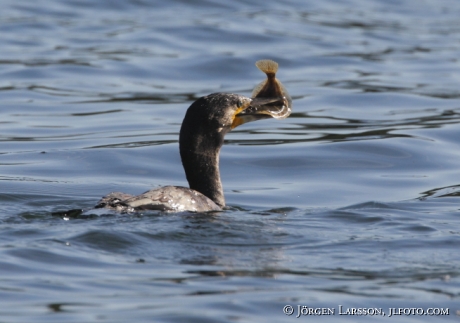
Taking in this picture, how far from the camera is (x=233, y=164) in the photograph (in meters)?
12.1

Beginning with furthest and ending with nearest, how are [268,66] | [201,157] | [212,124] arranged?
[268,66] < [201,157] < [212,124]

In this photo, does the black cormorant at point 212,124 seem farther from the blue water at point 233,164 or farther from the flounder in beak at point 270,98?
the blue water at point 233,164

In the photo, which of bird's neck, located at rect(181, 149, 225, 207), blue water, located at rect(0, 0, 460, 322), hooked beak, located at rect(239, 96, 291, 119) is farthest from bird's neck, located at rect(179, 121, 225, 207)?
blue water, located at rect(0, 0, 460, 322)

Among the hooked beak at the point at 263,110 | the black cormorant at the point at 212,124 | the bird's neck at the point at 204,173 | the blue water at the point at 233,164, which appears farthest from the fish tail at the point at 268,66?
the blue water at the point at 233,164

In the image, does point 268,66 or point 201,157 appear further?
point 268,66

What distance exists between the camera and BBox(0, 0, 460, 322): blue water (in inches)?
236

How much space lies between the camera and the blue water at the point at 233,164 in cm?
600

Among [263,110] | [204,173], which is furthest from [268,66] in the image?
[204,173]

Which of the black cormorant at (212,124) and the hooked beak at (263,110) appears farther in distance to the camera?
the hooked beak at (263,110)

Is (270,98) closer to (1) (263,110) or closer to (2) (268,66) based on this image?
(1) (263,110)

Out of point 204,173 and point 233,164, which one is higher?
point 204,173

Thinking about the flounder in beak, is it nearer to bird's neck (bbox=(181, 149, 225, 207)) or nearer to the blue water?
bird's neck (bbox=(181, 149, 225, 207))

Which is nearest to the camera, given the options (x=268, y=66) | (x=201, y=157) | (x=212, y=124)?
(x=212, y=124)

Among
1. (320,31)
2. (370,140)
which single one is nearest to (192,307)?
(370,140)
